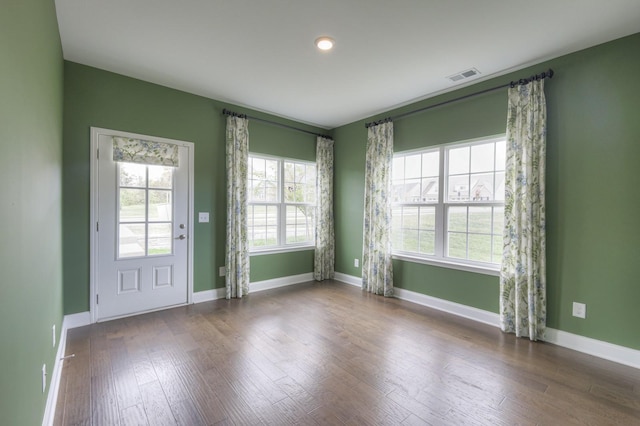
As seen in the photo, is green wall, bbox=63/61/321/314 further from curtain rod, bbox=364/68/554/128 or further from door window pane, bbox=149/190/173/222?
curtain rod, bbox=364/68/554/128

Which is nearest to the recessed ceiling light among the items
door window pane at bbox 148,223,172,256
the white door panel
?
the white door panel

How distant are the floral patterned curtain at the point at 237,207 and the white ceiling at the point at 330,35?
0.72m

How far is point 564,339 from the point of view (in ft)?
9.10

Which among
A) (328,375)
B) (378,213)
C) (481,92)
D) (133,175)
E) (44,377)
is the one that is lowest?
(328,375)

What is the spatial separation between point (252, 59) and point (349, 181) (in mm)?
2651

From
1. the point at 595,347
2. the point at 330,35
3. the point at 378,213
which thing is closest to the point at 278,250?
the point at 378,213

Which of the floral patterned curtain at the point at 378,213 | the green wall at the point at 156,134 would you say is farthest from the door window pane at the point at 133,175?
the floral patterned curtain at the point at 378,213

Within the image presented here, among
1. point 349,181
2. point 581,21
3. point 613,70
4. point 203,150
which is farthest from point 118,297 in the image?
point 613,70

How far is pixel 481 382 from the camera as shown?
220 centimetres

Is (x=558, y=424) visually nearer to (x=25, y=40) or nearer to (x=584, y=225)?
(x=584, y=225)

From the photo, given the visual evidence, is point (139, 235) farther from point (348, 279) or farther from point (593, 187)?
point (593, 187)

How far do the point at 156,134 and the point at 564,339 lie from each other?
16.4 ft

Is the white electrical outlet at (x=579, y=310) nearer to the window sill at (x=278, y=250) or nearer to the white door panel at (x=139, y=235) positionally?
the window sill at (x=278, y=250)

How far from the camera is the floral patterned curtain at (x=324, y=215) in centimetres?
518
